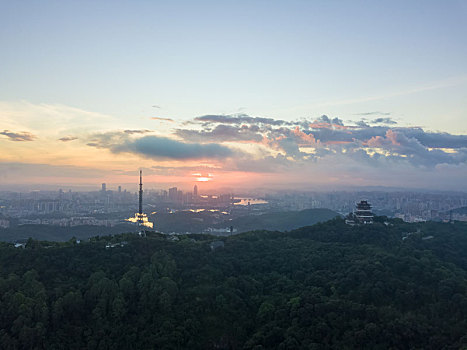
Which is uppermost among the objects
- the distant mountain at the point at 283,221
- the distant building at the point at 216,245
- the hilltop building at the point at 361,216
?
the hilltop building at the point at 361,216

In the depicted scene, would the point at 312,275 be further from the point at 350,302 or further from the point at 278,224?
the point at 278,224

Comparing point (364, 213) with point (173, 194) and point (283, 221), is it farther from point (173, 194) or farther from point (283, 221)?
point (173, 194)

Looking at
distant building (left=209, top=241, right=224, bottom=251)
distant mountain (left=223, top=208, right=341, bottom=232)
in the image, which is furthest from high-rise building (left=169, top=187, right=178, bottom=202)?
distant building (left=209, top=241, right=224, bottom=251)

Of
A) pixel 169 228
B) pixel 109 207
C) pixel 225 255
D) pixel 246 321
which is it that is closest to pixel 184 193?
pixel 109 207

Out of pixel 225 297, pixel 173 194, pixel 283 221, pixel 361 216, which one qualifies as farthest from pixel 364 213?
pixel 173 194

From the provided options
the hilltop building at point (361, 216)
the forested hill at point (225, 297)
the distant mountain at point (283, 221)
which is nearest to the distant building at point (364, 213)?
the hilltop building at point (361, 216)

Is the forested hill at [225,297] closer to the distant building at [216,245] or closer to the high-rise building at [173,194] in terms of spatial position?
the distant building at [216,245]

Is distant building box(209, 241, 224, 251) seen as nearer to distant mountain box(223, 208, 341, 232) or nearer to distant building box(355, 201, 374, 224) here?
distant building box(355, 201, 374, 224)
